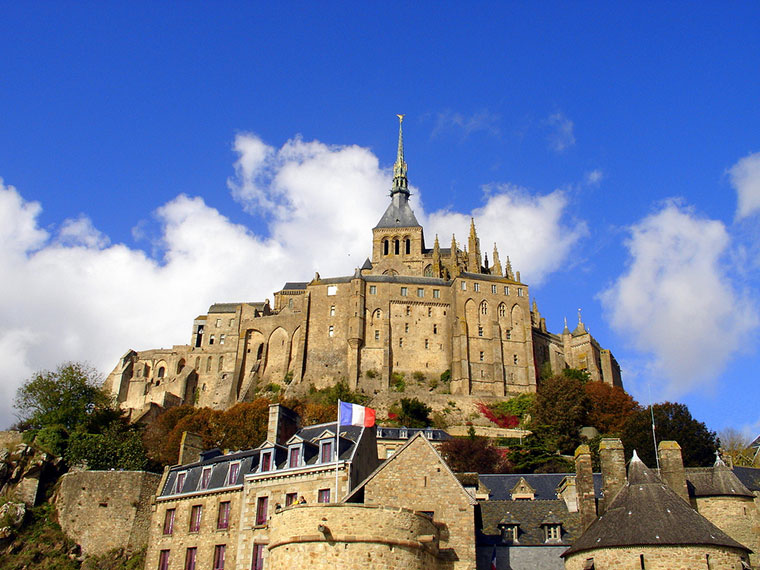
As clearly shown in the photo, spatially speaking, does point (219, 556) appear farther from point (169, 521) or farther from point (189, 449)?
point (189, 449)

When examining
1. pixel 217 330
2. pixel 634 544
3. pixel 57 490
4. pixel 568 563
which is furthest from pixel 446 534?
pixel 217 330

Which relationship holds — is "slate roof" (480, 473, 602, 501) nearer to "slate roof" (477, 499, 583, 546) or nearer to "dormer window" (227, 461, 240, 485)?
"slate roof" (477, 499, 583, 546)

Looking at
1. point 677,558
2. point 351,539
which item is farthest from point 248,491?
point 677,558

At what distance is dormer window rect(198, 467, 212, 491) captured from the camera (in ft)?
108

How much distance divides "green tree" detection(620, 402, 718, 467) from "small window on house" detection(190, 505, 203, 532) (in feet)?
99.9

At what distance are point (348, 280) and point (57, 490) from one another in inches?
2187

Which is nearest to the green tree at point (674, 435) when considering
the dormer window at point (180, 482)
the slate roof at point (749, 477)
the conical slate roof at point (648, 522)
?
the slate roof at point (749, 477)

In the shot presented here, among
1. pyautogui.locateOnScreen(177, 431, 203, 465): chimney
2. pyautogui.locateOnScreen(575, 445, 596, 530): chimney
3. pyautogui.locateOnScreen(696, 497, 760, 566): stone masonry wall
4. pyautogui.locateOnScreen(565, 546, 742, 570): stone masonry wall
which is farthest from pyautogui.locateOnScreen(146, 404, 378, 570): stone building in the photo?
pyautogui.locateOnScreen(696, 497, 760, 566): stone masonry wall

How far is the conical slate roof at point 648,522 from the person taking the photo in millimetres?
22094

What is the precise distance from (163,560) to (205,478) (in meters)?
3.65

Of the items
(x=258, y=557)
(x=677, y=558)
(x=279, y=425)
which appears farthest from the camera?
(x=279, y=425)

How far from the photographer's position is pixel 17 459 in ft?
142

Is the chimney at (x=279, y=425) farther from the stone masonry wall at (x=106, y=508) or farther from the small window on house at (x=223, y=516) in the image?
the stone masonry wall at (x=106, y=508)

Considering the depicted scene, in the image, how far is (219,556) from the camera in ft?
101
